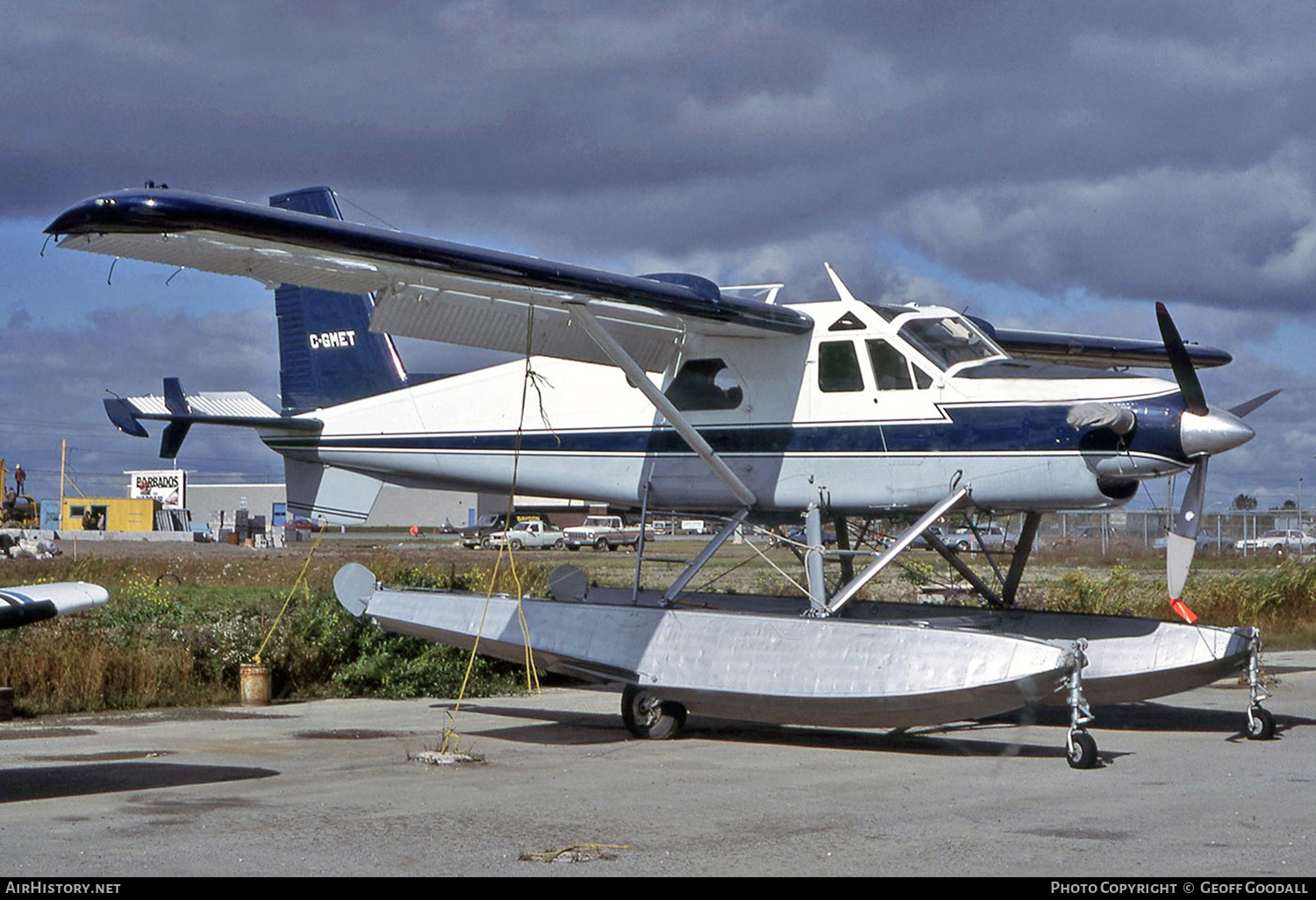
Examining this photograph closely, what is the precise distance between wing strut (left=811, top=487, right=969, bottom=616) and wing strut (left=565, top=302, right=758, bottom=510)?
1505 millimetres

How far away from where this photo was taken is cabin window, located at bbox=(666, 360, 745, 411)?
12.9 meters

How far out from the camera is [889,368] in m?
11.9

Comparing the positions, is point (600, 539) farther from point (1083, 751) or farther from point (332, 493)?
point (1083, 751)

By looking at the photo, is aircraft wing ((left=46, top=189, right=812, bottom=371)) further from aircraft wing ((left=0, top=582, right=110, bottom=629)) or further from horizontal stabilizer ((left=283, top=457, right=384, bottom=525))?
horizontal stabilizer ((left=283, top=457, right=384, bottom=525))

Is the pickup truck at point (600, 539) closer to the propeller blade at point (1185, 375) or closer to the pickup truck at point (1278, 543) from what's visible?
the pickup truck at point (1278, 543)

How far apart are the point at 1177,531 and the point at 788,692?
3.30 m

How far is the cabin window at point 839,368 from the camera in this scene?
12.1 metres

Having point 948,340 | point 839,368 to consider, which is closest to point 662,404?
point 839,368

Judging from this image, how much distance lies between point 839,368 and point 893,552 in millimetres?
1980

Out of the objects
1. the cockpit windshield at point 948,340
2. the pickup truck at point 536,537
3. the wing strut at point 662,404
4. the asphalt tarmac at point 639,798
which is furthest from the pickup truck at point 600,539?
the asphalt tarmac at point 639,798

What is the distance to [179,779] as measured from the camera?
8742 mm

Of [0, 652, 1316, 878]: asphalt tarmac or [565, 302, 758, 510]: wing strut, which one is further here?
[565, 302, 758, 510]: wing strut

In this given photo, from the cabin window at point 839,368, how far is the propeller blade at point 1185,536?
285cm

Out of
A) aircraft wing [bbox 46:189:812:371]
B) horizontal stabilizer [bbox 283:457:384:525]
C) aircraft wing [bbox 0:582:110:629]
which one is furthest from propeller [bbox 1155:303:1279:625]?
horizontal stabilizer [bbox 283:457:384:525]
